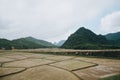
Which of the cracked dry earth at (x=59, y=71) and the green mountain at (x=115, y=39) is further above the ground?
the green mountain at (x=115, y=39)

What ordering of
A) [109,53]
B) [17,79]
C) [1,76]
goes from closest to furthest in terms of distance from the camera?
[17,79] < [1,76] < [109,53]

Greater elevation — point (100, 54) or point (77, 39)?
point (77, 39)

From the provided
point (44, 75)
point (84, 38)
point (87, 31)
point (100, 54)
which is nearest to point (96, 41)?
point (84, 38)

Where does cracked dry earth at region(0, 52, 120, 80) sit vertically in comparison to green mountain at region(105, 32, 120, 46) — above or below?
below

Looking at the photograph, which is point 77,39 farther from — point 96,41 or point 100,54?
point 100,54

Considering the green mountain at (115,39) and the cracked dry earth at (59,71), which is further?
the green mountain at (115,39)

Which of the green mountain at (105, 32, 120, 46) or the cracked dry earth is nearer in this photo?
the cracked dry earth

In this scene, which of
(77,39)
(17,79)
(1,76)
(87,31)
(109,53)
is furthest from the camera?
(87,31)

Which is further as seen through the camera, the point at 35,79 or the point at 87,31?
the point at 87,31

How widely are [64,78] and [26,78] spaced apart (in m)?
1.55

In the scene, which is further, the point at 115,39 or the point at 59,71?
the point at 115,39

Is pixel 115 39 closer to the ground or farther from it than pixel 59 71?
farther from it

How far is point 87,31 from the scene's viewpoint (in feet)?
291

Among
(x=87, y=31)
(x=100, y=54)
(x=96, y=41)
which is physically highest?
(x=87, y=31)
